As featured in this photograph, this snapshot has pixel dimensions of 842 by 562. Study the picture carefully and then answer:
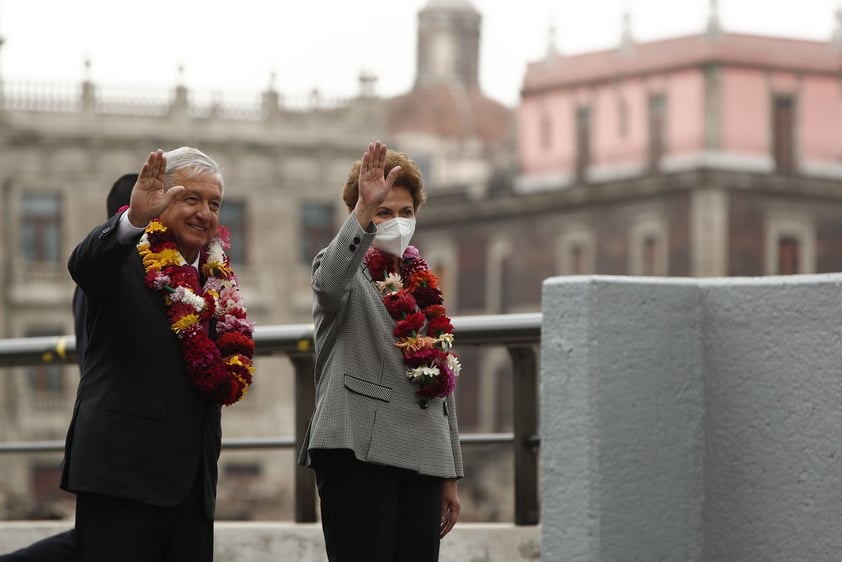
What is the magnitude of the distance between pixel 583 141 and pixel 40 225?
16.5 metres

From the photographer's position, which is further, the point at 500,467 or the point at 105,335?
the point at 500,467

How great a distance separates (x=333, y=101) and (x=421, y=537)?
47.4 m

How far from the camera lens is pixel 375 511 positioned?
477 cm

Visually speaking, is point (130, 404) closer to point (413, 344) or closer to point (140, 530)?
point (140, 530)

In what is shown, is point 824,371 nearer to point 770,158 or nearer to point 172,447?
point 172,447

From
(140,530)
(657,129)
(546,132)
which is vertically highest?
(546,132)

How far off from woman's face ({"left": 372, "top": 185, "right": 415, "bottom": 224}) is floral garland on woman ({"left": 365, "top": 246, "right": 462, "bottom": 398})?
0.38 ft

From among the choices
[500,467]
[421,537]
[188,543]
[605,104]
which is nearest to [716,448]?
[421,537]

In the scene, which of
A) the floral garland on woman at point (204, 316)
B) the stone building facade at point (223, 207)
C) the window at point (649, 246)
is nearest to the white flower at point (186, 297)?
the floral garland on woman at point (204, 316)

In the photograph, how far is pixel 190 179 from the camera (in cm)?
473

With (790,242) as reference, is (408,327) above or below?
below

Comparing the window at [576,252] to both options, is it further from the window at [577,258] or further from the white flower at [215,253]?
the white flower at [215,253]

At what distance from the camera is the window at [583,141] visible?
54719 mm

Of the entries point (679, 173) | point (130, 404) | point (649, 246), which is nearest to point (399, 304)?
point (130, 404)
